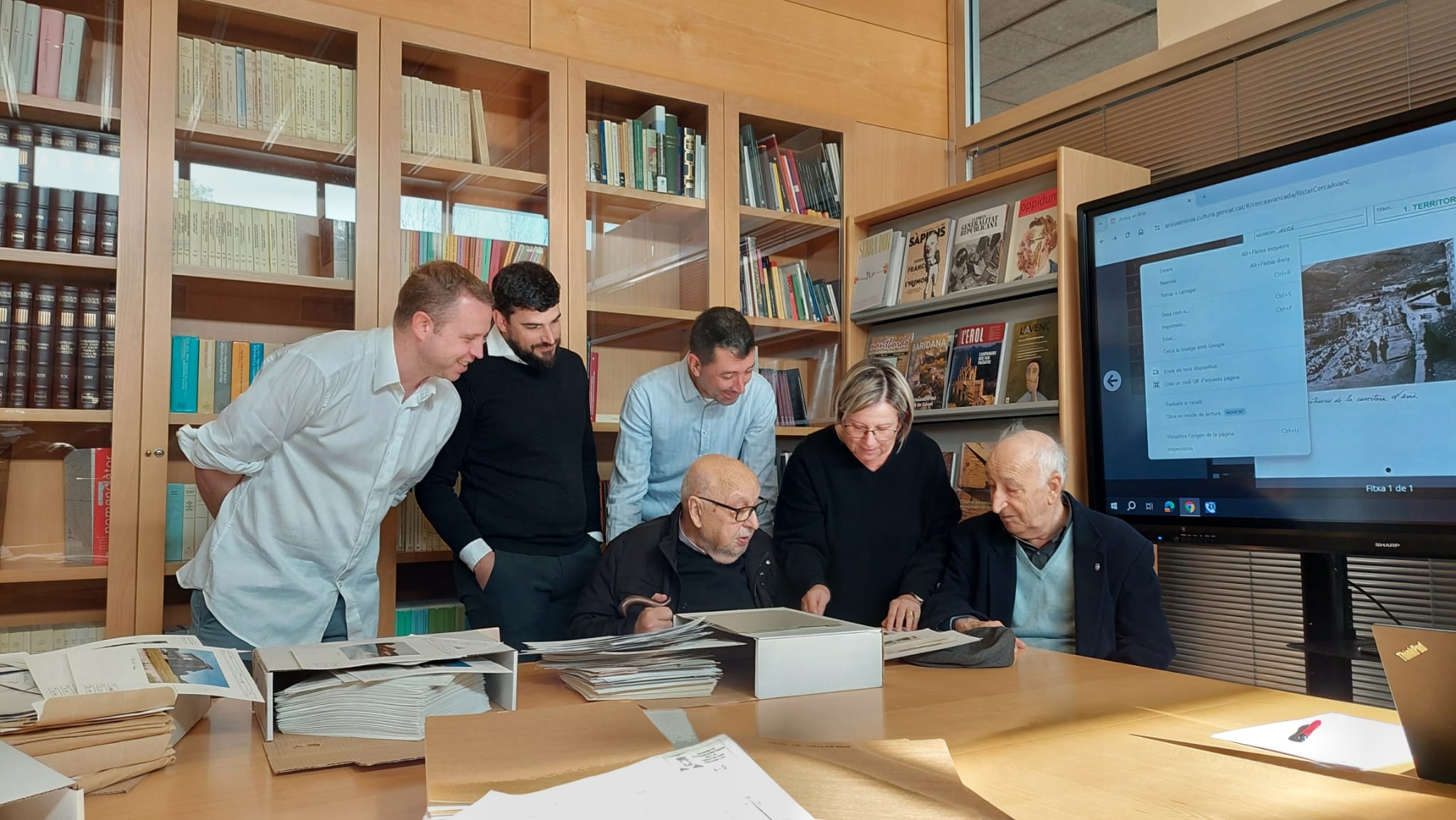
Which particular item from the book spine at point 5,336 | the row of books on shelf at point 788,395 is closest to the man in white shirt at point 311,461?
the book spine at point 5,336

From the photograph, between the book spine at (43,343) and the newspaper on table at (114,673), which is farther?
the book spine at (43,343)

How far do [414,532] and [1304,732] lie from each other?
8.09ft

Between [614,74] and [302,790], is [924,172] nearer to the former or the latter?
[614,74]

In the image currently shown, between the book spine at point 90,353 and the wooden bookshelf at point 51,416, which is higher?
the book spine at point 90,353

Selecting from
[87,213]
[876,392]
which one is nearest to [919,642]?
[876,392]

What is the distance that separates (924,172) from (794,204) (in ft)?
2.25

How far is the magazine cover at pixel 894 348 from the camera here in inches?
150

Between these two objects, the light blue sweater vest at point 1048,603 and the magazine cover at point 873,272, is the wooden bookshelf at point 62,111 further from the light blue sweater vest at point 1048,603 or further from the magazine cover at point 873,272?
the light blue sweater vest at point 1048,603

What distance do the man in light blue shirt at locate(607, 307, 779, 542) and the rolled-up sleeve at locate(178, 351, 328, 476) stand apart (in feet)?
3.07

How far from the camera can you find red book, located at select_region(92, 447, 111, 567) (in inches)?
104

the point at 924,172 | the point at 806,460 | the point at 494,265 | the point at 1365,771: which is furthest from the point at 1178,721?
the point at 924,172

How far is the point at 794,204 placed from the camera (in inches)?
152

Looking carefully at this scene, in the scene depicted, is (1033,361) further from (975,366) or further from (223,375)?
(223,375)

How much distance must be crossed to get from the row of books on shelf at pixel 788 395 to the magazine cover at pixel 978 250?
0.68 m
